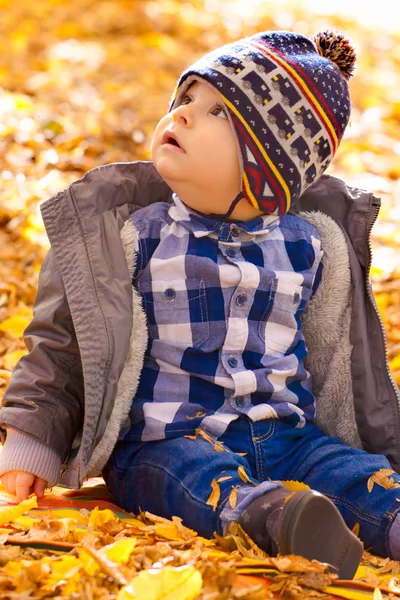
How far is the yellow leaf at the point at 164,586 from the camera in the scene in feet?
5.40

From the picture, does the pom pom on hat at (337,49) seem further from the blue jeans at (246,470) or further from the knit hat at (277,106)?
the blue jeans at (246,470)

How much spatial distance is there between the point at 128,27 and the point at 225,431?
5.66 metres

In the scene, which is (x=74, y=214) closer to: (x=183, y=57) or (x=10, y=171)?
(x=10, y=171)

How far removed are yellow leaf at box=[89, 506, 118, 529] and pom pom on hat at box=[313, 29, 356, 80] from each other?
146 centimetres

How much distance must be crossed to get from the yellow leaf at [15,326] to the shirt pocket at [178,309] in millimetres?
1116

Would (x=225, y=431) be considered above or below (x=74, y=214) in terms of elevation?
below

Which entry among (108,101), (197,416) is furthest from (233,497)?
(108,101)

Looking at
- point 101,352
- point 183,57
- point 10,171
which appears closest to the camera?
point 101,352

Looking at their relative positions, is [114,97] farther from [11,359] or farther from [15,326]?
[11,359]

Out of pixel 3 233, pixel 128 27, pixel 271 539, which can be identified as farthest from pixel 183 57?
pixel 271 539

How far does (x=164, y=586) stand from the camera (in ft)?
5.45

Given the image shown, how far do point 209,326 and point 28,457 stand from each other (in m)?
0.60

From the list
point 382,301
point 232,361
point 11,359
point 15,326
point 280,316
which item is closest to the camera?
point 232,361

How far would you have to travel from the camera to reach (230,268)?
101 inches
